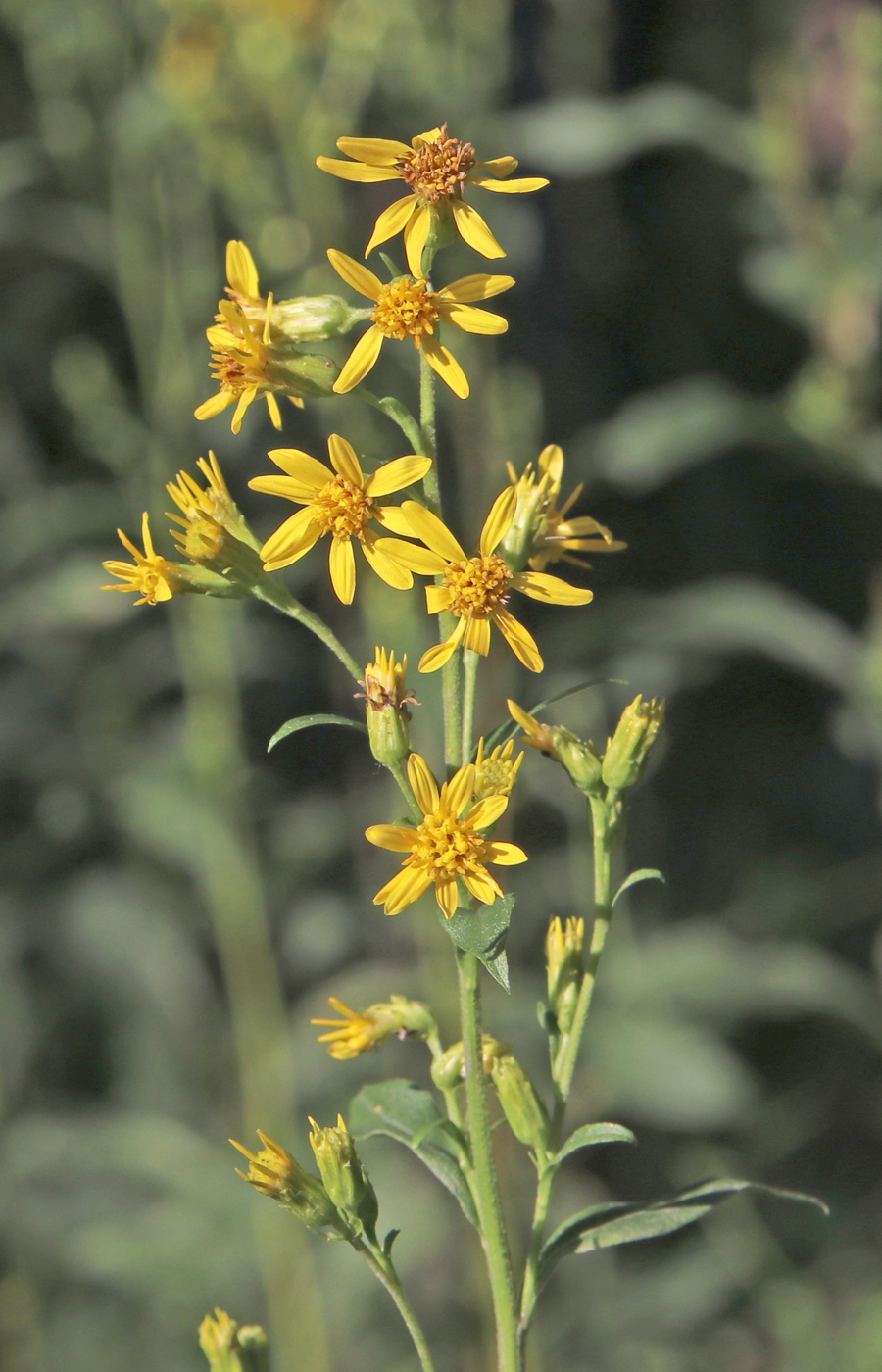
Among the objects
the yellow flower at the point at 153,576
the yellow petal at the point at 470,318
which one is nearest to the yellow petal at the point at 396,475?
the yellow petal at the point at 470,318

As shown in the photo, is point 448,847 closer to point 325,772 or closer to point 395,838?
point 395,838

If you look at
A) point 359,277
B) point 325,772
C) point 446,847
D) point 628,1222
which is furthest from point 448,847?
point 325,772

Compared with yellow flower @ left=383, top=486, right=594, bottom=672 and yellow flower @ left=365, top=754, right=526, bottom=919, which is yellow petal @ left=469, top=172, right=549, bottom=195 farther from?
yellow flower @ left=365, top=754, right=526, bottom=919

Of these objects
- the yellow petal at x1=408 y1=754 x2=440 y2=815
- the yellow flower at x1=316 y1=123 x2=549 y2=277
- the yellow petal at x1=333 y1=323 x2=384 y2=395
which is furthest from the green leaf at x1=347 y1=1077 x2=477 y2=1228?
the yellow flower at x1=316 y1=123 x2=549 y2=277

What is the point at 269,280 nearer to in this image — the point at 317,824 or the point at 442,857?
the point at 317,824

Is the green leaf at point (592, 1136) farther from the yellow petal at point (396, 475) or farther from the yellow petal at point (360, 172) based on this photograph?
the yellow petal at point (360, 172)
